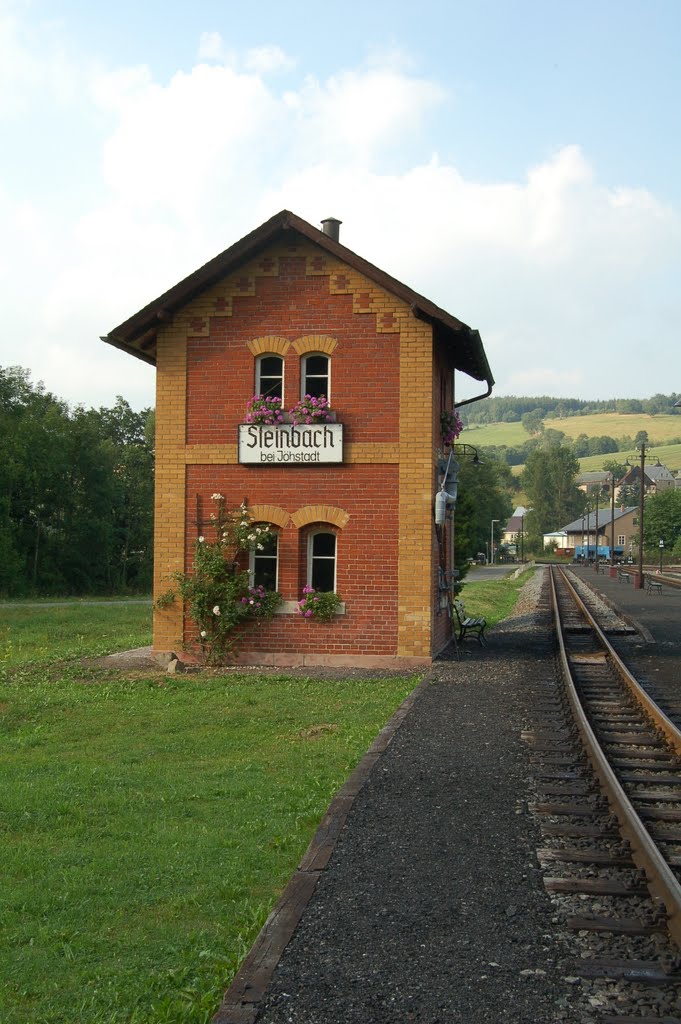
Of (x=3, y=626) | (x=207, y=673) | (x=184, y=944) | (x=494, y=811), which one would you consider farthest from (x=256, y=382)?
(x=3, y=626)

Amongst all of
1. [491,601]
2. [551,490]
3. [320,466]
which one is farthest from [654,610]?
[551,490]

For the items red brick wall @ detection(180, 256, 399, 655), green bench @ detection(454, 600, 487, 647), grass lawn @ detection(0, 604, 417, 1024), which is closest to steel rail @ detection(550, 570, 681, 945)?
grass lawn @ detection(0, 604, 417, 1024)

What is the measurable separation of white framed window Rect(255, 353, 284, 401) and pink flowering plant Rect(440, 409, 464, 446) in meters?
3.23

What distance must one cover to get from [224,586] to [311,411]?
3.11 meters

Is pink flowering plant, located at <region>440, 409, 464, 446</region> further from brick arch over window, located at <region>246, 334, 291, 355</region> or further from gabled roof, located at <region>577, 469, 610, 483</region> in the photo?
gabled roof, located at <region>577, 469, 610, 483</region>

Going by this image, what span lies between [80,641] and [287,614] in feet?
35.4

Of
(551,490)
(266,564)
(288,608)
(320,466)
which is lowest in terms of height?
(288,608)

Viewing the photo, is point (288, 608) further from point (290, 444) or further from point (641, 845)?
point (641, 845)

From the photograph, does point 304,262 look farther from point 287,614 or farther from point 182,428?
point 287,614

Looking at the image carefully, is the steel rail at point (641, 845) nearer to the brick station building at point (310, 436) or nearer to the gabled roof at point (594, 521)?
the brick station building at point (310, 436)

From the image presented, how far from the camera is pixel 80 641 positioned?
2541 cm

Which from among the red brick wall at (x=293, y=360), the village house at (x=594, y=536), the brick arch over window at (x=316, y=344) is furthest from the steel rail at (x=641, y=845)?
the village house at (x=594, y=536)

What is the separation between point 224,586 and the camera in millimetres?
16172

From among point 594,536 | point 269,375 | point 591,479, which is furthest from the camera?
point 591,479
